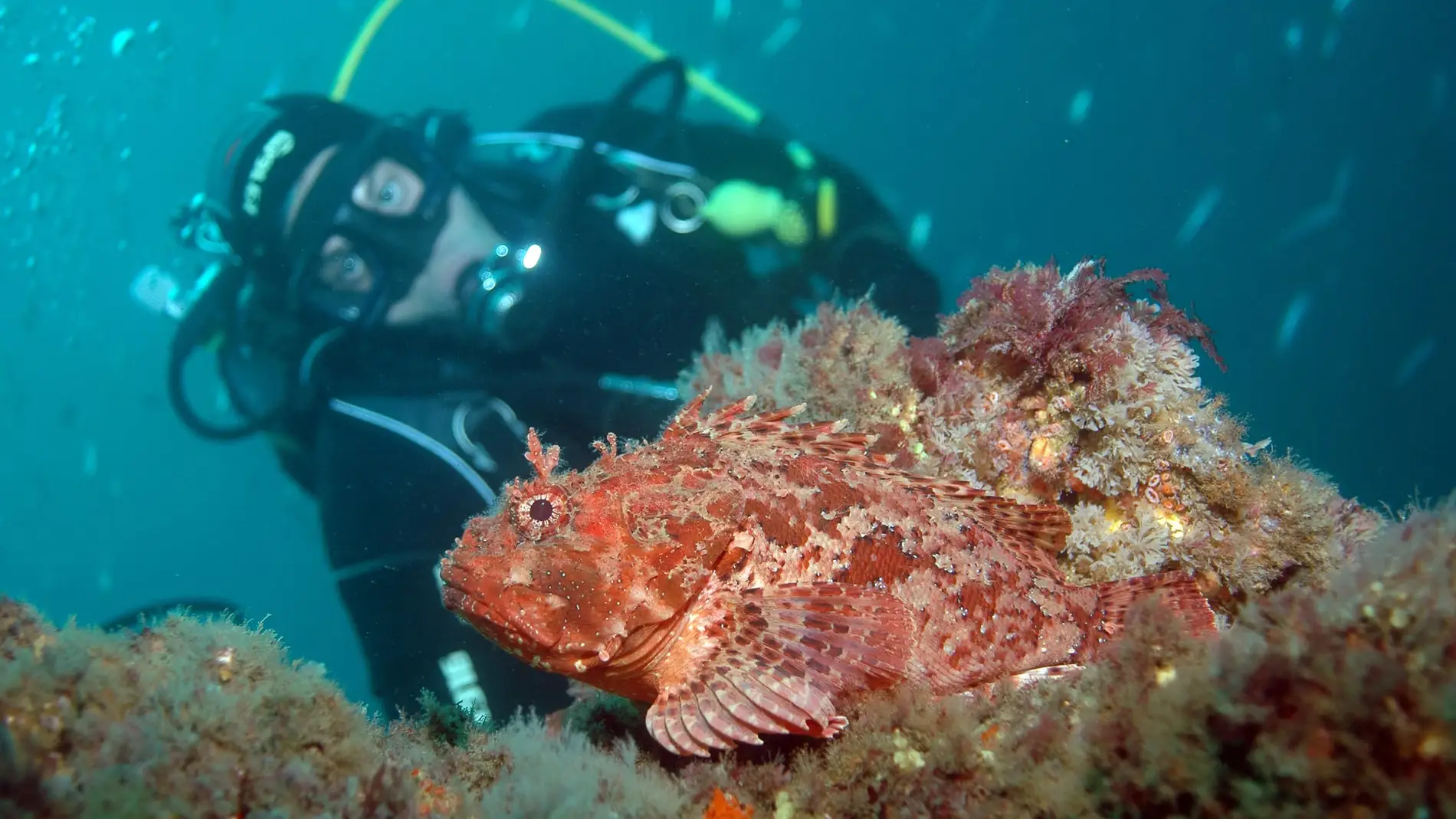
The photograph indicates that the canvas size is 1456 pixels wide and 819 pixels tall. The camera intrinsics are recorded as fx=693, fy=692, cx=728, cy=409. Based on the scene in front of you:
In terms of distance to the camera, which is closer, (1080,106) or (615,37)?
(615,37)

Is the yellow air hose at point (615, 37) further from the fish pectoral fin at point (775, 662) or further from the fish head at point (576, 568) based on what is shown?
the fish pectoral fin at point (775, 662)

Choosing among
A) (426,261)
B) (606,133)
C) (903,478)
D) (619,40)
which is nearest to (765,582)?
(903,478)

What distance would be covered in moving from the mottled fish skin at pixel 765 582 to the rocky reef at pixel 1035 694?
312mm

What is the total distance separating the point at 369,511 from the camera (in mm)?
6910

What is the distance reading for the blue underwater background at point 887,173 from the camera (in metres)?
38.3

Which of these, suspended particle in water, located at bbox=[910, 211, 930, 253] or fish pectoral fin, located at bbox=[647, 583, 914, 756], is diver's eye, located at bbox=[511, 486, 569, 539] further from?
suspended particle in water, located at bbox=[910, 211, 930, 253]

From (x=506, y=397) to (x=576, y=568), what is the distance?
4846 mm

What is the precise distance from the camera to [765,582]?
297 cm

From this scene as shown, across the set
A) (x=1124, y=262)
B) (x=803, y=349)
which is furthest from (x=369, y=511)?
(x=1124, y=262)

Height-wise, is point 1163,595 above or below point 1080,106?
below

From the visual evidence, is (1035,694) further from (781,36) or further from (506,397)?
(781,36)

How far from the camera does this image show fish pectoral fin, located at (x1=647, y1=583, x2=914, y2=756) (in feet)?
7.97

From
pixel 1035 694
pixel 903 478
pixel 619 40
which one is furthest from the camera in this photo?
pixel 619 40

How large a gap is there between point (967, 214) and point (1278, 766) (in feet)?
171
